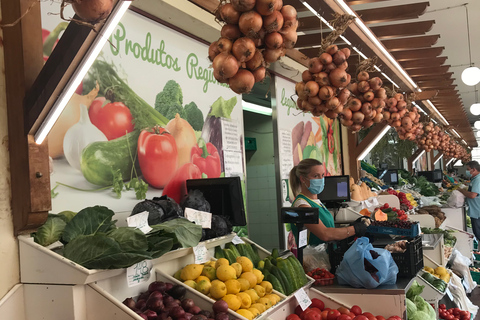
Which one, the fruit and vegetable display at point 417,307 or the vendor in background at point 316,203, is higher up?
the vendor in background at point 316,203

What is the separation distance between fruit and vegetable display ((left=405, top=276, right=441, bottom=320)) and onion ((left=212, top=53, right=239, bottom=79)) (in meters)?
2.42

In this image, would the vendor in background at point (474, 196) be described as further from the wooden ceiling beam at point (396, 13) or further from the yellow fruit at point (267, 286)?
the yellow fruit at point (267, 286)

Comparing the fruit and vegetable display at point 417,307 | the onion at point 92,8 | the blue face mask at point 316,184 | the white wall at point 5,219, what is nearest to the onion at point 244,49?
the onion at point 92,8

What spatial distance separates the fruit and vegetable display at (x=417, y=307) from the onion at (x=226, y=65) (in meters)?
2.42

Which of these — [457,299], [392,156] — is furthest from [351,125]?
[392,156]

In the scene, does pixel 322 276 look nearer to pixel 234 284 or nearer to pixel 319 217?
pixel 319 217

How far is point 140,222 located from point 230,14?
1.13 meters

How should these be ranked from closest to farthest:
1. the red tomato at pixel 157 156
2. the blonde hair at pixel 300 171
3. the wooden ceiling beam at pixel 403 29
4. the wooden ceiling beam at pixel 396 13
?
the red tomato at pixel 157 156 → the wooden ceiling beam at pixel 396 13 → the blonde hair at pixel 300 171 → the wooden ceiling beam at pixel 403 29

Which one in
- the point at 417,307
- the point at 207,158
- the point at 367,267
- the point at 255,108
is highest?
the point at 255,108

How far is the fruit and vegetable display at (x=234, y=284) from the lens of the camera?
2.53 m

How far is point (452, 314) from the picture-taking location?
190 inches

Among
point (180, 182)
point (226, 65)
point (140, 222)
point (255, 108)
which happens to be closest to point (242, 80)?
point (226, 65)

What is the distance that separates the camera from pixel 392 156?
12438mm

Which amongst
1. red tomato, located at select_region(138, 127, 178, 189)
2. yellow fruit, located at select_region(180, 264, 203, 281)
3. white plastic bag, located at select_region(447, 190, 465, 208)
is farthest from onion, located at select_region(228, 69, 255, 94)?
white plastic bag, located at select_region(447, 190, 465, 208)
